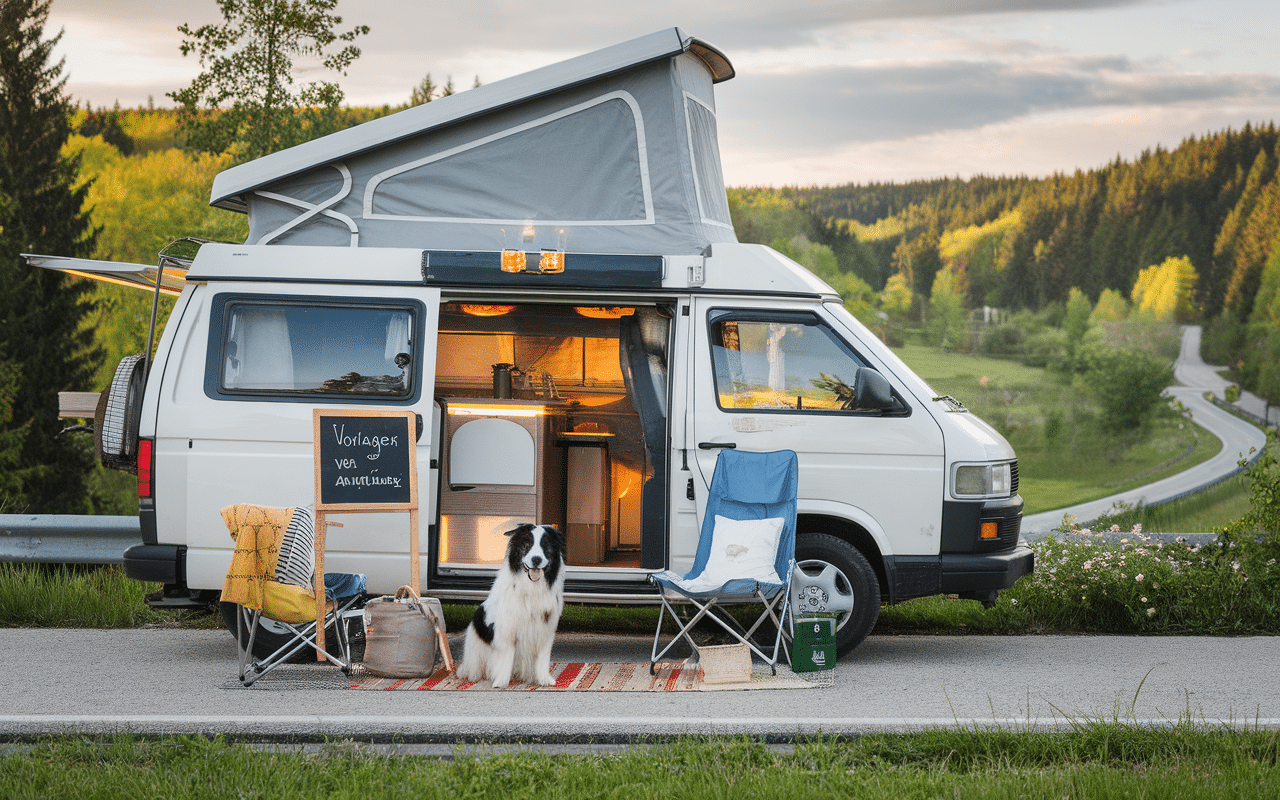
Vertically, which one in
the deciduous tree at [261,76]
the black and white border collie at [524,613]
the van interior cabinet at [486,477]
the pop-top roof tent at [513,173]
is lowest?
the black and white border collie at [524,613]

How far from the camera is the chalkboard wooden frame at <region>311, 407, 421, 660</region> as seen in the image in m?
5.67

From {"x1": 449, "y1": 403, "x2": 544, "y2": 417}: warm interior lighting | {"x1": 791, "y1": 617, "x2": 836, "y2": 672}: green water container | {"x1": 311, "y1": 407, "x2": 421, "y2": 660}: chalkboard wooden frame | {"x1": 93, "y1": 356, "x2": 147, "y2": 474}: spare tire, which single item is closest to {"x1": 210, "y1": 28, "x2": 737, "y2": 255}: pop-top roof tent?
{"x1": 449, "y1": 403, "x2": 544, "y2": 417}: warm interior lighting

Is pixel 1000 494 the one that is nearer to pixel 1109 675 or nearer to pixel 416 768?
pixel 1109 675

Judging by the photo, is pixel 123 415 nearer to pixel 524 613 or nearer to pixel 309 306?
pixel 309 306

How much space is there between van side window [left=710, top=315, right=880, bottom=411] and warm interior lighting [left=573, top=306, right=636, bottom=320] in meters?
0.87

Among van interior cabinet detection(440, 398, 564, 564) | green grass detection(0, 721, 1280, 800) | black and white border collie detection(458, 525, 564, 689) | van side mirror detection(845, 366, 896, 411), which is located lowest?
green grass detection(0, 721, 1280, 800)

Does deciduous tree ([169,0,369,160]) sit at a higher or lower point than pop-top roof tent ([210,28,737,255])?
higher

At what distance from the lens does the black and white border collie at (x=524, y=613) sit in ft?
17.7

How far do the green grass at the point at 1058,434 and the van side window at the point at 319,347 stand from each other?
26998mm

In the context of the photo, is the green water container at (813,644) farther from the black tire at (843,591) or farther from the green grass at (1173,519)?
the green grass at (1173,519)

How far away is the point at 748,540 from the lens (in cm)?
582

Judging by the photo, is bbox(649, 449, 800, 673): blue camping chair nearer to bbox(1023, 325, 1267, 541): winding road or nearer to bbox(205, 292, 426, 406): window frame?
bbox(205, 292, 426, 406): window frame

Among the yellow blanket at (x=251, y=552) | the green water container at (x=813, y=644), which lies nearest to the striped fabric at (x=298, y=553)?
the yellow blanket at (x=251, y=552)

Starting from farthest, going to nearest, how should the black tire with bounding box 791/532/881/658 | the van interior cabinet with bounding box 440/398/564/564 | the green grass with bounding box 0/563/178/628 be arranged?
1. the green grass with bounding box 0/563/178/628
2. the van interior cabinet with bounding box 440/398/564/564
3. the black tire with bounding box 791/532/881/658
